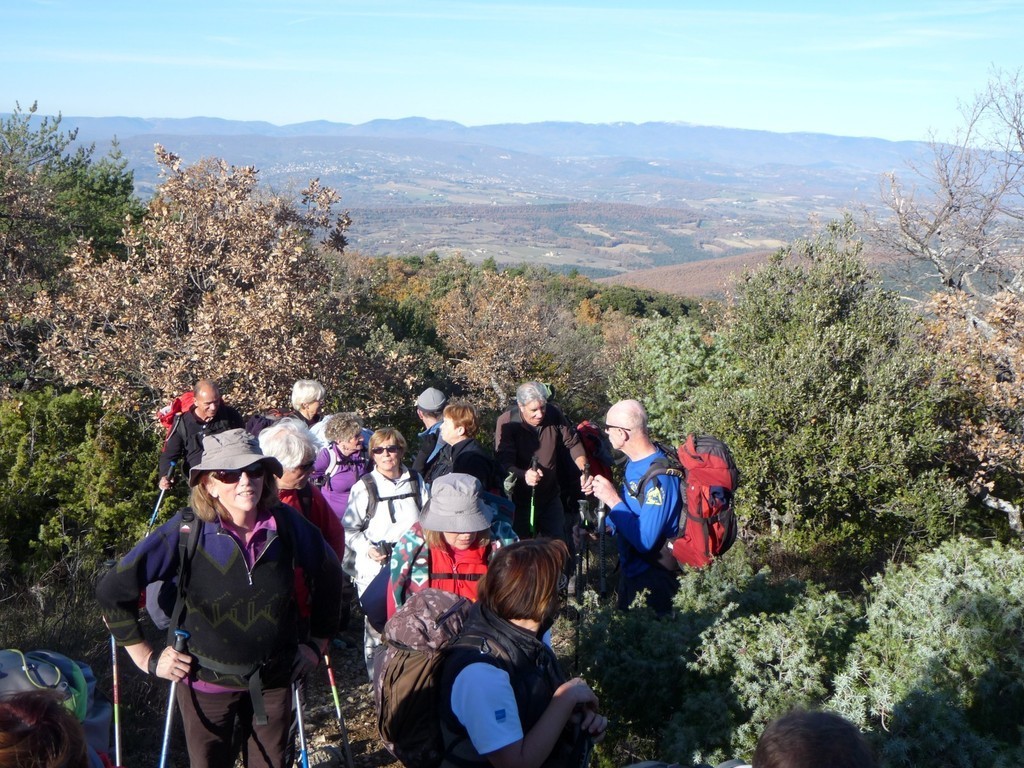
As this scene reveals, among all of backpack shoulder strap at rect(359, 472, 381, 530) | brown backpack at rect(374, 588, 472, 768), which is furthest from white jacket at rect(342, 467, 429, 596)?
brown backpack at rect(374, 588, 472, 768)

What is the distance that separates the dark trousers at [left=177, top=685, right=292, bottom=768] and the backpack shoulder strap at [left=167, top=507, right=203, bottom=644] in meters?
0.29

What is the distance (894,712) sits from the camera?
3.06 meters

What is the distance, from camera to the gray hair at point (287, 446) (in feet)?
12.8

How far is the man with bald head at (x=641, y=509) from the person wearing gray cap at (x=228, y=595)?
176 cm

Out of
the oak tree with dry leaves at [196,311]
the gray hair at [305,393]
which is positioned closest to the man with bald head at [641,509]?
the gray hair at [305,393]

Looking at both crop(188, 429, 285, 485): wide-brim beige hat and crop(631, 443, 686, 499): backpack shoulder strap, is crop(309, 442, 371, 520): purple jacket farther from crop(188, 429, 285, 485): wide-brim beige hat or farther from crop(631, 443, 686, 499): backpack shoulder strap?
crop(188, 429, 285, 485): wide-brim beige hat

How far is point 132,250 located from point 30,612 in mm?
5510

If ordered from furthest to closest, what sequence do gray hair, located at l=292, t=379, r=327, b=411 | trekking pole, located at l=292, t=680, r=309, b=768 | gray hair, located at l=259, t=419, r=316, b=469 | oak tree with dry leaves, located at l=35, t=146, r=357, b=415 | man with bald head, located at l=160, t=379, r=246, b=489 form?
oak tree with dry leaves, located at l=35, t=146, r=357, b=415, man with bald head, located at l=160, t=379, r=246, b=489, gray hair, located at l=292, t=379, r=327, b=411, gray hair, located at l=259, t=419, r=316, b=469, trekking pole, located at l=292, t=680, r=309, b=768

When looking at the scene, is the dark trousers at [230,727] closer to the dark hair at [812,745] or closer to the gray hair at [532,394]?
the dark hair at [812,745]

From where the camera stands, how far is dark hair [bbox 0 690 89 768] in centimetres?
170

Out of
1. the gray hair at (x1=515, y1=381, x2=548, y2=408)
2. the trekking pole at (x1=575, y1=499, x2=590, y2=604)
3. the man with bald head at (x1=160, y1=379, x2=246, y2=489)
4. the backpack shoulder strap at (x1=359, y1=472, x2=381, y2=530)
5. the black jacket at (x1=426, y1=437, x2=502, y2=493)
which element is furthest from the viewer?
the trekking pole at (x1=575, y1=499, x2=590, y2=604)

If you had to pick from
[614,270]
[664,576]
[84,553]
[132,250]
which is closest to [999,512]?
[664,576]

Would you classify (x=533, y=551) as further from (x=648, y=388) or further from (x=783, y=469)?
(x=648, y=388)

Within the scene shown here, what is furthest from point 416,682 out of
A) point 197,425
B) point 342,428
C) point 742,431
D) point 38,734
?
point 742,431
